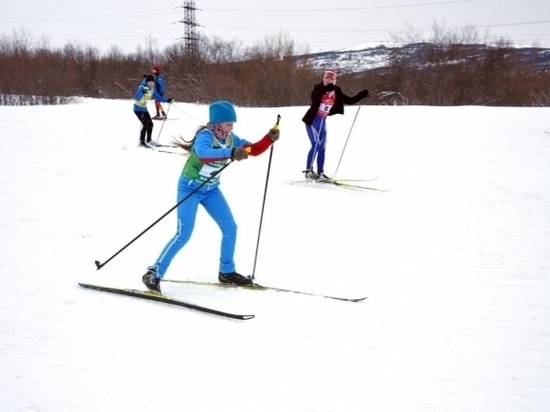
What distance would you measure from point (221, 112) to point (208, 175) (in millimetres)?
546

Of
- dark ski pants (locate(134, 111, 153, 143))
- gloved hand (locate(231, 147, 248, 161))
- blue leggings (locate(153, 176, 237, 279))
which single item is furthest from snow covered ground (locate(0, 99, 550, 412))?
dark ski pants (locate(134, 111, 153, 143))

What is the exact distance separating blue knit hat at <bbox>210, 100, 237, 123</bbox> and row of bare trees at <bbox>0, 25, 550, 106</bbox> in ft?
80.1

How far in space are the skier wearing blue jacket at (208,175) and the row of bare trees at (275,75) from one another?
24.3 meters

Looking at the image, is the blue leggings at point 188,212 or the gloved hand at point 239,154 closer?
the gloved hand at point 239,154

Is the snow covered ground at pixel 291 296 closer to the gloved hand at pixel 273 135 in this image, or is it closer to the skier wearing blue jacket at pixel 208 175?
the skier wearing blue jacket at pixel 208 175

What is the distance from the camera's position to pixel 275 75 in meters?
29.3

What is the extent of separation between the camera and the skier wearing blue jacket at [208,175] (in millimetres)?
3445

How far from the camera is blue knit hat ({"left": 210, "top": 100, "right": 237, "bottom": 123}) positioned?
348cm

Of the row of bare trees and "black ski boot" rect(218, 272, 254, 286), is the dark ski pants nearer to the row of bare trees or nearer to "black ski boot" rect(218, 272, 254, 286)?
"black ski boot" rect(218, 272, 254, 286)

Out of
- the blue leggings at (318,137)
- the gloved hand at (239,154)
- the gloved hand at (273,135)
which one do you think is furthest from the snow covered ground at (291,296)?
the gloved hand at (273,135)

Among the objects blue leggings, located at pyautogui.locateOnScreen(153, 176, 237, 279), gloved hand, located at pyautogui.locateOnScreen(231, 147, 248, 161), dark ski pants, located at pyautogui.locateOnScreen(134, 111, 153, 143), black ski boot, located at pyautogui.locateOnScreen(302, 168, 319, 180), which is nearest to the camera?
gloved hand, located at pyautogui.locateOnScreen(231, 147, 248, 161)

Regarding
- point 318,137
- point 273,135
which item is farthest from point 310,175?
point 273,135

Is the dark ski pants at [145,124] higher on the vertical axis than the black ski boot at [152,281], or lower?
higher

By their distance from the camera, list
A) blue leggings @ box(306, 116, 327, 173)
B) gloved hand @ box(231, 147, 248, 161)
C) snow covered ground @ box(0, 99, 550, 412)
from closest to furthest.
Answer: snow covered ground @ box(0, 99, 550, 412) → gloved hand @ box(231, 147, 248, 161) → blue leggings @ box(306, 116, 327, 173)
